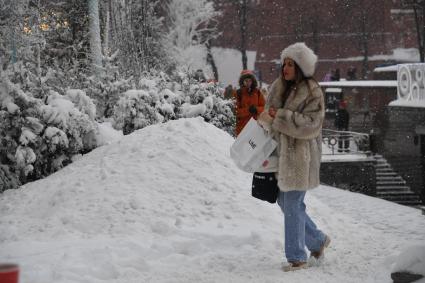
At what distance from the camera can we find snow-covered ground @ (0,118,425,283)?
19.6 feet

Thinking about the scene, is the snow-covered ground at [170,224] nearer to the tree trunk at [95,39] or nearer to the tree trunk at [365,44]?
the tree trunk at [95,39]

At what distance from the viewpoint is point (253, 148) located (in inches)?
236

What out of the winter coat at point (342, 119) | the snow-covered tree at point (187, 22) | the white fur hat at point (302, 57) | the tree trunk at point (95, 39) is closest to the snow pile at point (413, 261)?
the white fur hat at point (302, 57)

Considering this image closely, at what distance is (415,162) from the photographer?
1015 inches

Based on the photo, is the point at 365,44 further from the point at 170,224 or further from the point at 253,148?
the point at 253,148

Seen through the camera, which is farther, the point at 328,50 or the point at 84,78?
the point at 328,50

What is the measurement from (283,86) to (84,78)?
316 inches

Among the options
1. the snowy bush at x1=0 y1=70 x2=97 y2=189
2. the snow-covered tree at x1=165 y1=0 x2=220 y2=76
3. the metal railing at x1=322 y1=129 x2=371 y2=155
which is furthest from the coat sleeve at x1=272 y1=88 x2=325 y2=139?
the snow-covered tree at x1=165 y1=0 x2=220 y2=76

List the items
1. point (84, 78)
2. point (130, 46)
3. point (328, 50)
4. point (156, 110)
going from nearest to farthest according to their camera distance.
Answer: point (156, 110), point (84, 78), point (130, 46), point (328, 50)

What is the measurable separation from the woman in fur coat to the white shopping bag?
9 cm

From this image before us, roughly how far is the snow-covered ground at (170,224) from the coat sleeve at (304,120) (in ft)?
3.91

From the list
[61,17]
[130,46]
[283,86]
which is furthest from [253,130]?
[61,17]

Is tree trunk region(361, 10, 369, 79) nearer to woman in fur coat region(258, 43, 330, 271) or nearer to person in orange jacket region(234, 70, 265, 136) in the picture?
person in orange jacket region(234, 70, 265, 136)

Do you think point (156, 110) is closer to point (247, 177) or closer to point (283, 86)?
point (247, 177)
